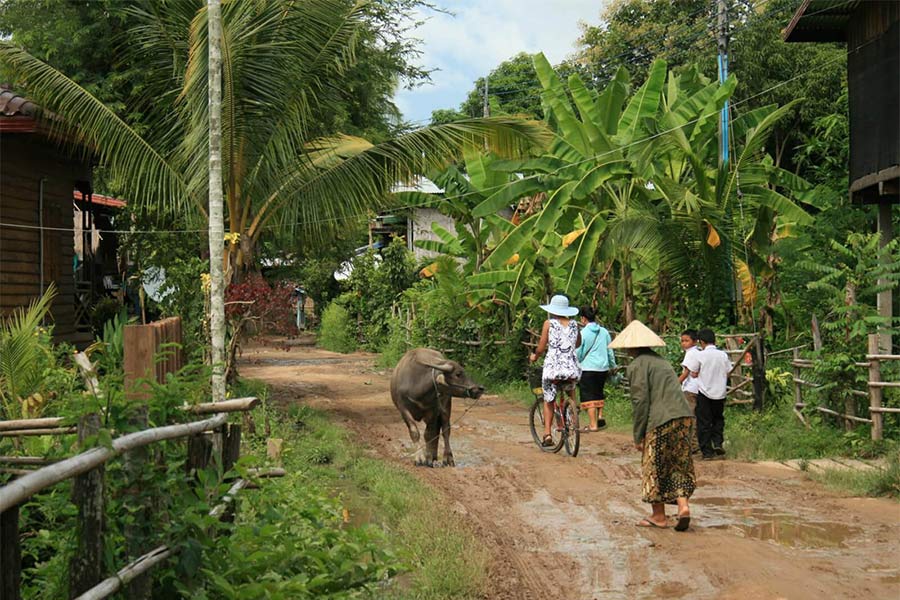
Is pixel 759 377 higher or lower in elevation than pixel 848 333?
lower

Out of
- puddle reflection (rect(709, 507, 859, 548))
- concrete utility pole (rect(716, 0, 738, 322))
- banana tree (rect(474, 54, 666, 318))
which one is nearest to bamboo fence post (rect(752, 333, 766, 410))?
concrete utility pole (rect(716, 0, 738, 322))

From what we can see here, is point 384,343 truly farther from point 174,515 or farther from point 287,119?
point 174,515

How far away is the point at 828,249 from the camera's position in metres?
16.2

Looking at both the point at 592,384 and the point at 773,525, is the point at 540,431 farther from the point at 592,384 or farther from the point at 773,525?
the point at 773,525

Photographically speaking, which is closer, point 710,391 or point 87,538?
point 87,538

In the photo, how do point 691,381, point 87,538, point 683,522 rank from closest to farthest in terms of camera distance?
point 87,538, point 683,522, point 691,381

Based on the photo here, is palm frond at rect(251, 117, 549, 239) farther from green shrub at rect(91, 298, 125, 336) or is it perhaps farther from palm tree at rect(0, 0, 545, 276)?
green shrub at rect(91, 298, 125, 336)

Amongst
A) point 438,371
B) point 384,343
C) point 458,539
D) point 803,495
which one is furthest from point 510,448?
point 384,343

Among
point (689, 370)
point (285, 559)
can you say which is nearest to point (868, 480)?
point (689, 370)

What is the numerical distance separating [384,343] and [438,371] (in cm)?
1839

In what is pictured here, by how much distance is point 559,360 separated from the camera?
1164 cm

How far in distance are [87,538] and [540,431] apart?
9360 mm

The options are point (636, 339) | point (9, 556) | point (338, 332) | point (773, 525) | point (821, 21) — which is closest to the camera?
point (9, 556)

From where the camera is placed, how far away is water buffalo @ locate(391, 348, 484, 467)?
36.4 feet
